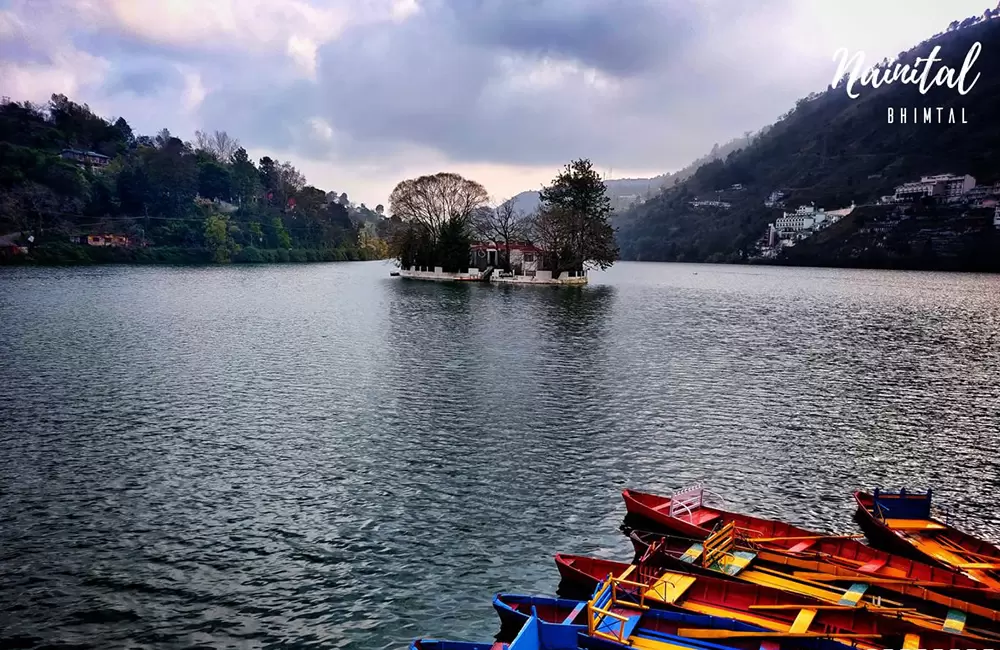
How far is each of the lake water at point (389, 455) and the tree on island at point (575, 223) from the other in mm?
62813

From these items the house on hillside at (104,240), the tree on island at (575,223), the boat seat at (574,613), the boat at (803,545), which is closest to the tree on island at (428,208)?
the tree on island at (575,223)

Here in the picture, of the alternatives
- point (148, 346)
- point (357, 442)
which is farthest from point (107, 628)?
point (148, 346)

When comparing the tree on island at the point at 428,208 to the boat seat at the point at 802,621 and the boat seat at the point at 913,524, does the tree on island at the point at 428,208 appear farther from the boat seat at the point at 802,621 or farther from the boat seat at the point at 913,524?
the boat seat at the point at 802,621

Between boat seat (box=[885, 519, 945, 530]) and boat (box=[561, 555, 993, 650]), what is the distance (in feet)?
23.1

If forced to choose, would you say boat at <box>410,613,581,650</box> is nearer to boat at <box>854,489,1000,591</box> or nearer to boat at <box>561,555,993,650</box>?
boat at <box>561,555,993,650</box>

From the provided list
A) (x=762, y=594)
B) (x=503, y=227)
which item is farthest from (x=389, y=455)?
(x=503, y=227)

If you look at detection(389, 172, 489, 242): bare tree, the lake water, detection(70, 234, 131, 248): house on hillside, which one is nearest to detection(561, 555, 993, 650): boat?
the lake water

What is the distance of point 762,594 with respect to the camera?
49.0 feet

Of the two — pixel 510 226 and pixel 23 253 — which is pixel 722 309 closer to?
pixel 510 226

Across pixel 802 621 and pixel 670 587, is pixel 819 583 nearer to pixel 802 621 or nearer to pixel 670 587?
pixel 802 621

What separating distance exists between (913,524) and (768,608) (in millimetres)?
8969

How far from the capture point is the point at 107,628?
14688mm

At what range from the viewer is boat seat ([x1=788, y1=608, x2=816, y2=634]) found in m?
13.5

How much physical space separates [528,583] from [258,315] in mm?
62170
